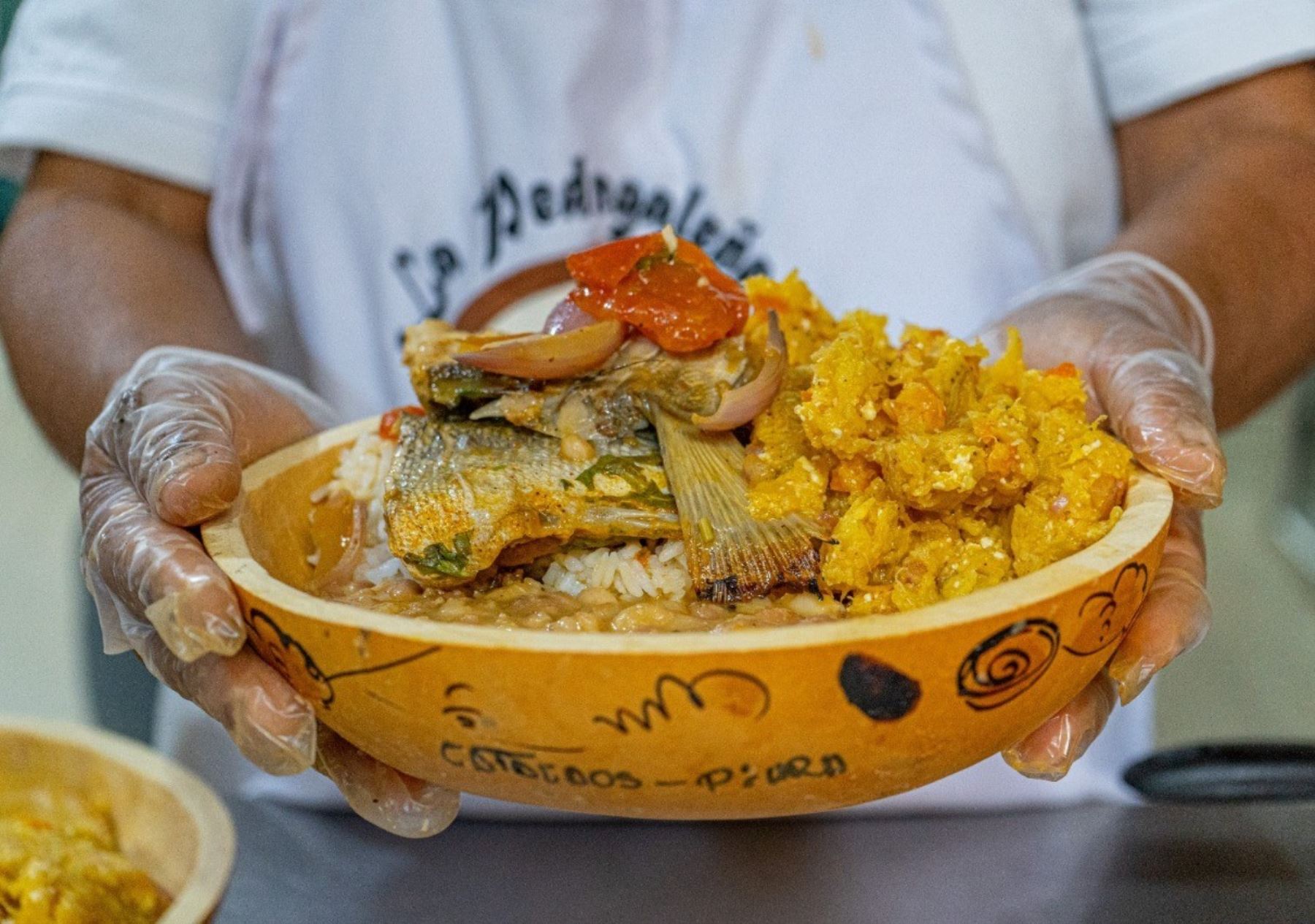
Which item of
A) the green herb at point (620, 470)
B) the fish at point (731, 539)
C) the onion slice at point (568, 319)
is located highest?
the onion slice at point (568, 319)

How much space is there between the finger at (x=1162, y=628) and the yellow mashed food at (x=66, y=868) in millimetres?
873

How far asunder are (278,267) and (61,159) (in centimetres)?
33

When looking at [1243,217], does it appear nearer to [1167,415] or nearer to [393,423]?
[1167,415]

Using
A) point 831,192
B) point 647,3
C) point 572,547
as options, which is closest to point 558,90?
point 647,3

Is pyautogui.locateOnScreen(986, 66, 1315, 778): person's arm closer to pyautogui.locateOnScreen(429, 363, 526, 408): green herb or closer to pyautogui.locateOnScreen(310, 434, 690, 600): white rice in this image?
pyautogui.locateOnScreen(310, 434, 690, 600): white rice

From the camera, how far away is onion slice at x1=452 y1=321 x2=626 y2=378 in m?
0.96

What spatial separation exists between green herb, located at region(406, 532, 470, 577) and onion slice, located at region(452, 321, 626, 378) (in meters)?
0.16

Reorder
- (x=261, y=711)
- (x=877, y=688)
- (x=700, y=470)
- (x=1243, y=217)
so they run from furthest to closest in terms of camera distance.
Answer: (x=1243, y=217) < (x=700, y=470) < (x=261, y=711) < (x=877, y=688)

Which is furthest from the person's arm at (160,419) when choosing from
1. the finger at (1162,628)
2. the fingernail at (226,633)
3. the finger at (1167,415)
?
the finger at (1167,415)

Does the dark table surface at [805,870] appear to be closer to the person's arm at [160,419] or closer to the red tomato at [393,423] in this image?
the person's arm at [160,419]

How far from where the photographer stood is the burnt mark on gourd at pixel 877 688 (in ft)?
2.34

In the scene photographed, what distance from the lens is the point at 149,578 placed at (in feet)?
2.82

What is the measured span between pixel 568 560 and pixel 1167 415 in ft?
1.72

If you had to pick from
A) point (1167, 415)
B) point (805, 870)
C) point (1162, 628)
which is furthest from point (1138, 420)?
point (805, 870)
